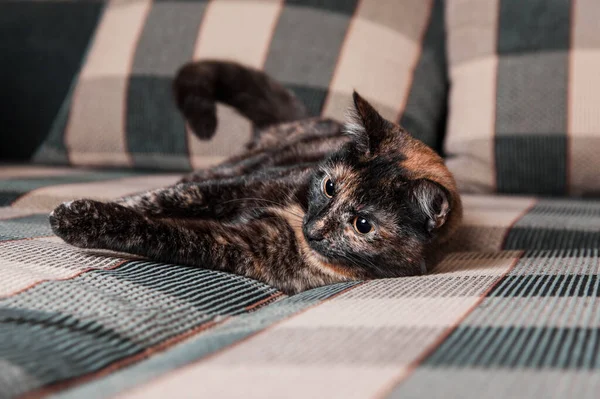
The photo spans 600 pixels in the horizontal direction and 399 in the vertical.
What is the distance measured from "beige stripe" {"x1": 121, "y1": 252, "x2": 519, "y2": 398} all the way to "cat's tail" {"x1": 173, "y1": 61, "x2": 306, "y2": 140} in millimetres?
819

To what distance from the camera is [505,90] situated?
67.1 inches

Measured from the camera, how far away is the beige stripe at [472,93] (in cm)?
170

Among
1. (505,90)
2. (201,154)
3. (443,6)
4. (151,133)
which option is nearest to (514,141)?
(505,90)

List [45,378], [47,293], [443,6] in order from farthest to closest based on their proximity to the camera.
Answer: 1. [443,6]
2. [47,293]
3. [45,378]

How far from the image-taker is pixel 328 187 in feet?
4.07

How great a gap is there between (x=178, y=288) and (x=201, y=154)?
0.99 meters

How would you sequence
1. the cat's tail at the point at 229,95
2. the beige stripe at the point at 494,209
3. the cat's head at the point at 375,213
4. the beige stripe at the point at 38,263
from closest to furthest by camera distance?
the beige stripe at the point at 38,263, the cat's head at the point at 375,213, the beige stripe at the point at 494,209, the cat's tail at the point at 229,95

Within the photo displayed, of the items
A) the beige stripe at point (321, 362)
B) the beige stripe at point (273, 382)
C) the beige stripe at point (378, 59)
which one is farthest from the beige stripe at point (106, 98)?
the beige stripe at point (273, 382)

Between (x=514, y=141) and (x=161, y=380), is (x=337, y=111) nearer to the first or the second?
(x=514, y=141)

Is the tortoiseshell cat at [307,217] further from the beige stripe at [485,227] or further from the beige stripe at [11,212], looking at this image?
the beige stripe at [11,212]

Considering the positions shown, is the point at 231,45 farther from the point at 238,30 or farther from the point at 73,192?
the point at 73,192

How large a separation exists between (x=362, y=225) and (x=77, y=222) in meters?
0.50

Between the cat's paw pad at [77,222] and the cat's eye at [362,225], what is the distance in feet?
1.47

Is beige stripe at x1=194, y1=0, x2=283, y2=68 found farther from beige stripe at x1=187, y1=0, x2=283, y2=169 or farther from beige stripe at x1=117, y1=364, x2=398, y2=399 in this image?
beige stripe at x1=117, y1=364, x2=398, y2=399
